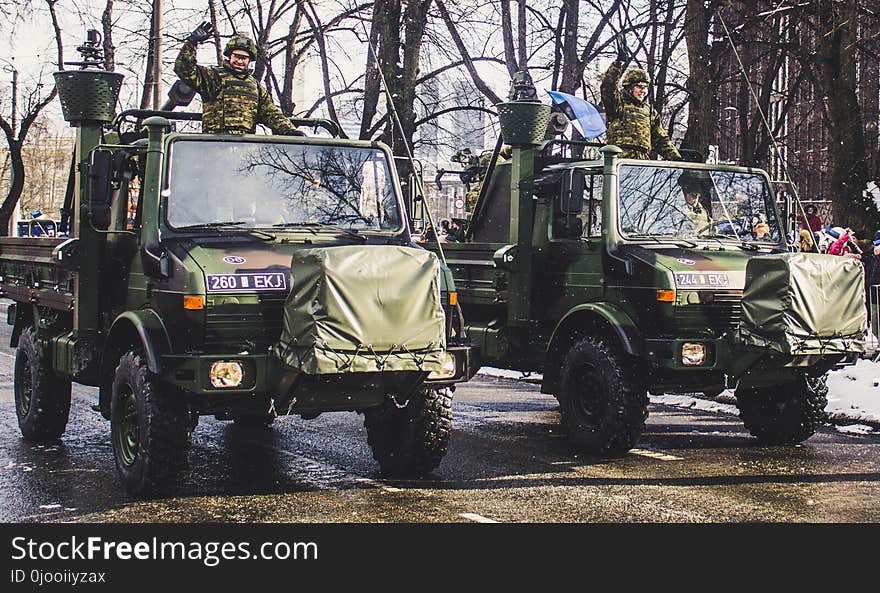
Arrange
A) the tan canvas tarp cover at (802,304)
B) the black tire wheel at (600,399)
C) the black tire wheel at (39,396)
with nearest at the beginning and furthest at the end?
1. the tan canvas tarp cover at (802,304)
2. the black tire wheel at (600,399)
3. the black tire wheel at (39,396)

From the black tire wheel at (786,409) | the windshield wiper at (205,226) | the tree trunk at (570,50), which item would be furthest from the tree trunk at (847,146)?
the windshield wiper at (205,226)

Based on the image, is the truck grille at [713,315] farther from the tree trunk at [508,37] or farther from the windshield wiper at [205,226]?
the tree trunk at [508,37]

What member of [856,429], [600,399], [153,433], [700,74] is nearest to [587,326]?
[600,399]

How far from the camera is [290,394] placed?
777 centimetres

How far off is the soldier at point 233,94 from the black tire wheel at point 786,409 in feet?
14.5

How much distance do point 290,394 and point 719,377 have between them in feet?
12.6

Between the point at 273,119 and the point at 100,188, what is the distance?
1654 millimetres

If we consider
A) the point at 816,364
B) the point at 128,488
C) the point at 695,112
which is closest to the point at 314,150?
the point at 128,488

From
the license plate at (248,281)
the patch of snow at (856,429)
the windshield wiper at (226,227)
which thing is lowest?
the patch of snow at (856,429)

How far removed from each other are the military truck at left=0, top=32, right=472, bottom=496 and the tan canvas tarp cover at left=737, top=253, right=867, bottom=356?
8.13 ft

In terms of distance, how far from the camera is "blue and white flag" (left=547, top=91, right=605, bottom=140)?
47.8 feet

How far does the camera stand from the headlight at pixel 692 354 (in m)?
9.64

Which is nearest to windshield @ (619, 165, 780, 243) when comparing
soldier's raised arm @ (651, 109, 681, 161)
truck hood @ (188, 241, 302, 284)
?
soldier's raised arm @ (651, 109, 681, 161)

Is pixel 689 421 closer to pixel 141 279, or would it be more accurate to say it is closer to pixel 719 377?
pixel 719 377
